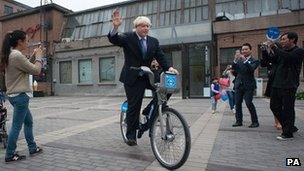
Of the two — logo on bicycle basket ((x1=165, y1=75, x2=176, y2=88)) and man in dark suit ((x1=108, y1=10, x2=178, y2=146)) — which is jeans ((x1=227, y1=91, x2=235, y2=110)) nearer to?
man in dark suit ((x1=108, y1=10, x2=178, y2=146))

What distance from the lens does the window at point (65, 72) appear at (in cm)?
2994

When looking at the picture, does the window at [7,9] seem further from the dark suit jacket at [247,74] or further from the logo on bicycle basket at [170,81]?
the logo on bicycle basket at [170,81]

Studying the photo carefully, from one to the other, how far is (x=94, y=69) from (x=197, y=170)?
24.7 meters

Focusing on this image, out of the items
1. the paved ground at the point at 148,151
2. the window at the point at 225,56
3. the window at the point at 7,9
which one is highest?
the window at the point at 7,9

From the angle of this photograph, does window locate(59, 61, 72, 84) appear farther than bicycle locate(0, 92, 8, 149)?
Yes

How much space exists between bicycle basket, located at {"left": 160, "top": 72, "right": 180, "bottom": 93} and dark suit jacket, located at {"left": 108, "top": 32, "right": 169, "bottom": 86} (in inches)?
24.5

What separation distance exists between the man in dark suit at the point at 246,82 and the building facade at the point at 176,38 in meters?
13.5

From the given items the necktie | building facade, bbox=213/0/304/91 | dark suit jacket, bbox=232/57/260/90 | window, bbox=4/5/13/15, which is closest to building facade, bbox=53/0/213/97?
building facade, bbox=213/0/304/91

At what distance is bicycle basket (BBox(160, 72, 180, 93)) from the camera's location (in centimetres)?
423

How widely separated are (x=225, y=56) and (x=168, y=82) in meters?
18.9

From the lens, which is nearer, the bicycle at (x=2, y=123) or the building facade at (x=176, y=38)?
the bicycle at (x=2, y=123)

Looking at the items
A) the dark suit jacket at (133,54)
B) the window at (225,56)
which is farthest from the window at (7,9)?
the dark suit jacket at (133,54)

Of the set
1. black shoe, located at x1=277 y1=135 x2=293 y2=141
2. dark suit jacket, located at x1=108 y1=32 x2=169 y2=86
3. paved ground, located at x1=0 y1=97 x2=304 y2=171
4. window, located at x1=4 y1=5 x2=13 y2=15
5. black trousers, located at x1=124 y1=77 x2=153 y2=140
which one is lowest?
paved ground, located at x1=0 y1=97 x2=304 y2=171

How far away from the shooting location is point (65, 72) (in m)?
30.2
